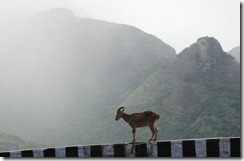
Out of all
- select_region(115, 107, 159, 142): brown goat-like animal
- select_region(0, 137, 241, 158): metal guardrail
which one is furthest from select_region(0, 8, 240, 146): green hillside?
select_region(115, 107, 159, 142): brown goat-like animal

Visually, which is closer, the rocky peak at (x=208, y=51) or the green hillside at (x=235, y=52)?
the rocky peak at (x=208, y=51)

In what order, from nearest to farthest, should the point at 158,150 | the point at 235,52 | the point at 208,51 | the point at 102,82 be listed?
the point at 158,150, the point at 208,51, the point at 102,82, the point at 235,52

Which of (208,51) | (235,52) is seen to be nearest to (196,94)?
(208,51)

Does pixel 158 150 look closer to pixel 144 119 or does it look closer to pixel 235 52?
pixel 144 119

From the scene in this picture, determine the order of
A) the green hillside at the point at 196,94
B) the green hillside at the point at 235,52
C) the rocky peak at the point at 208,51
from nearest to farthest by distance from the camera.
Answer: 1. the green hillside at the point at 196,94
2. the rocky peak at the point at 208,51
3. the green hillside at the point at 235,52

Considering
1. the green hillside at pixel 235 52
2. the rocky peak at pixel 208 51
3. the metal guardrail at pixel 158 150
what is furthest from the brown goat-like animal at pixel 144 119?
the green hillside at pixel 235 52

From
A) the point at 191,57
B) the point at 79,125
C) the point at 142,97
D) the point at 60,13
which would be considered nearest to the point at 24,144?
the point at 79,125

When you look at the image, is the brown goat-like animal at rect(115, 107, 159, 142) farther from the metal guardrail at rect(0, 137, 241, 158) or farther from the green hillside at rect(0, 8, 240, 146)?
the green hillside at rect(0, 8, 240, 146)

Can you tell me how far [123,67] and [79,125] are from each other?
27.1ft

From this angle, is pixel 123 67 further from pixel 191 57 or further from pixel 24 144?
pixel 24 144

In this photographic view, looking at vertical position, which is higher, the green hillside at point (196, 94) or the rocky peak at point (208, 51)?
the rocky peak at point (208, 51)

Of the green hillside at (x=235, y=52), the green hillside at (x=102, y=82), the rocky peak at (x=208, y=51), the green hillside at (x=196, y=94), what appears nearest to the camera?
the green hillside at (x=196, y=94)

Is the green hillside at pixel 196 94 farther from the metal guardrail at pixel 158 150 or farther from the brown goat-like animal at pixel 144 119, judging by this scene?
the brown goat-like animal at pixel 144 119

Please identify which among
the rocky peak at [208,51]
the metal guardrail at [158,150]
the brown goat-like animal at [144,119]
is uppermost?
the rocky peak at [208,51]
